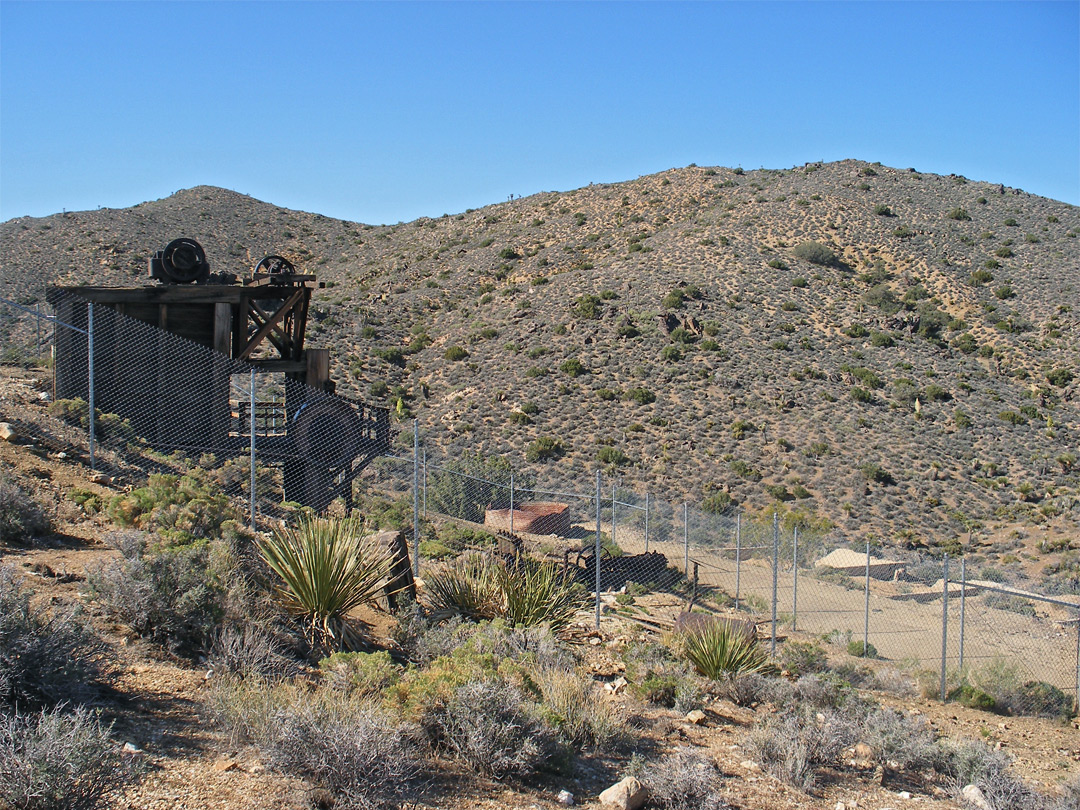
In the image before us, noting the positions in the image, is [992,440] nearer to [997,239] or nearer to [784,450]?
[784,450]

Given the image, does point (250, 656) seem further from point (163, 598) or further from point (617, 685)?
point (617, 685)

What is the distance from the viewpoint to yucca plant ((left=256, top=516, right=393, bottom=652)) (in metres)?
7.77

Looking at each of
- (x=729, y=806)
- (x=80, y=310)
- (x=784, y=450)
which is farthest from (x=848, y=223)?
(x=729, y=806)

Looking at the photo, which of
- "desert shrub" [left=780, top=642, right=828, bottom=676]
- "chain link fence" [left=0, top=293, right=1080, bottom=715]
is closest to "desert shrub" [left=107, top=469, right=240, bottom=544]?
"chain link fence" [left=0, top=293, right=1080, bottom=715]

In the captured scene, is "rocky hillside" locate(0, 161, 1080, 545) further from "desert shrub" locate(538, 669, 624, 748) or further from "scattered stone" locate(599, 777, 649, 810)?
"scattered stone" locate(599, 777, 649, 810)

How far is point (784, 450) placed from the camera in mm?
34219

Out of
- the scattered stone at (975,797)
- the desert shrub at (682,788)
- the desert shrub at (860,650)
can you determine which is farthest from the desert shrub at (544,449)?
the desert shrub at (682,788)

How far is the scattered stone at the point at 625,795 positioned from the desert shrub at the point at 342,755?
1.31 metres

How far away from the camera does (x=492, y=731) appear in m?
5.75

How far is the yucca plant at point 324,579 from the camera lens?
25.5ft

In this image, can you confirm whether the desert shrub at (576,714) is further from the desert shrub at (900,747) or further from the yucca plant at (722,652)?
the yucca plant at (722,652)

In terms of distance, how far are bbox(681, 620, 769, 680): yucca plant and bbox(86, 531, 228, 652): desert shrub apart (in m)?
5.16

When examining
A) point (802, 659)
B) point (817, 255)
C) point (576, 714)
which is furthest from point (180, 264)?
point (817, 255)

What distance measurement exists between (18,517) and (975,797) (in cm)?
910
